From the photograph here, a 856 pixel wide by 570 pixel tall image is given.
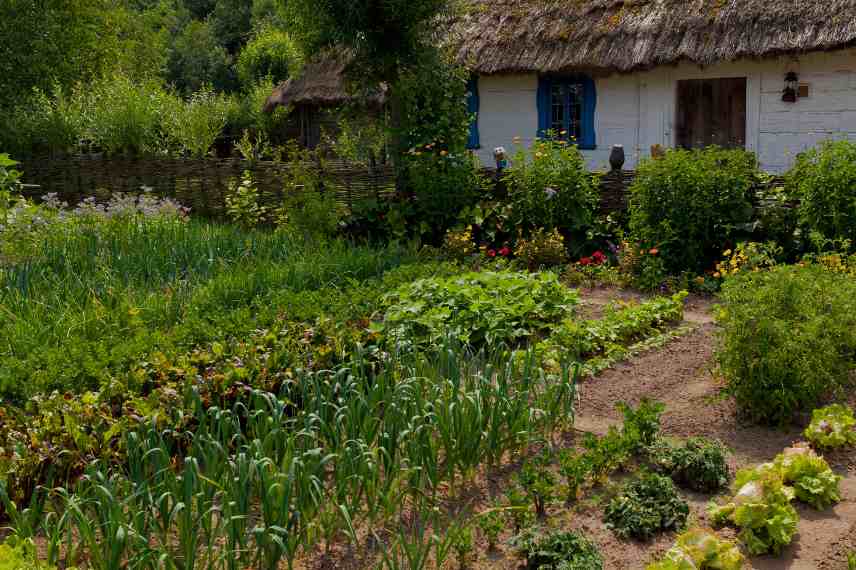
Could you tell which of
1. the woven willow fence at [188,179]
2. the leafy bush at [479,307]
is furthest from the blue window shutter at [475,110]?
the leafy bush at [479,307]

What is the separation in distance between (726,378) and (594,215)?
4626 mm

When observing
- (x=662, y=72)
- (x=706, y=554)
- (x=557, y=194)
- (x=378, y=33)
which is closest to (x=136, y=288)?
(x=557, y=194)

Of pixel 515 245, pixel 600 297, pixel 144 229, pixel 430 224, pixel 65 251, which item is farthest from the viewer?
pixel 430 224

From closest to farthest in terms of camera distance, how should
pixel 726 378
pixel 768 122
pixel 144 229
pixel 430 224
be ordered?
pixel 726 378
pixel 144 229
pixel 430 224
pixel 768 122

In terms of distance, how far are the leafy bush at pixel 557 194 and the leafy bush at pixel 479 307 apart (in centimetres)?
238

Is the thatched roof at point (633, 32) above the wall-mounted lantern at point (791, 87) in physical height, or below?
above

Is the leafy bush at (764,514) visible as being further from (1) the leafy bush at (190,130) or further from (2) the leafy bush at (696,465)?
(1) the leafy bush at (190,130)

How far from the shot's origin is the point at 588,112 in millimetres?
13125

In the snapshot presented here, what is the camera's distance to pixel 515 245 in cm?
920

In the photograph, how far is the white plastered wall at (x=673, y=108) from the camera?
1112 centimetres

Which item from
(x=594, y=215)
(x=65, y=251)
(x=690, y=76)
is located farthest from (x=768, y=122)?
(x=65, y=251)

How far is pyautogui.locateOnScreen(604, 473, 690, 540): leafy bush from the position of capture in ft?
12.0

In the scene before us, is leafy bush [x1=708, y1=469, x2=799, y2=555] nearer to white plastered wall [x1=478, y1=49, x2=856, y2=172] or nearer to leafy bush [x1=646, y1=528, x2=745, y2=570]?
leafy bush [x1=646, y1=528, x2=745, y2=570]

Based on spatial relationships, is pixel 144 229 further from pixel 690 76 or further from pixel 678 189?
pixel 690 76
